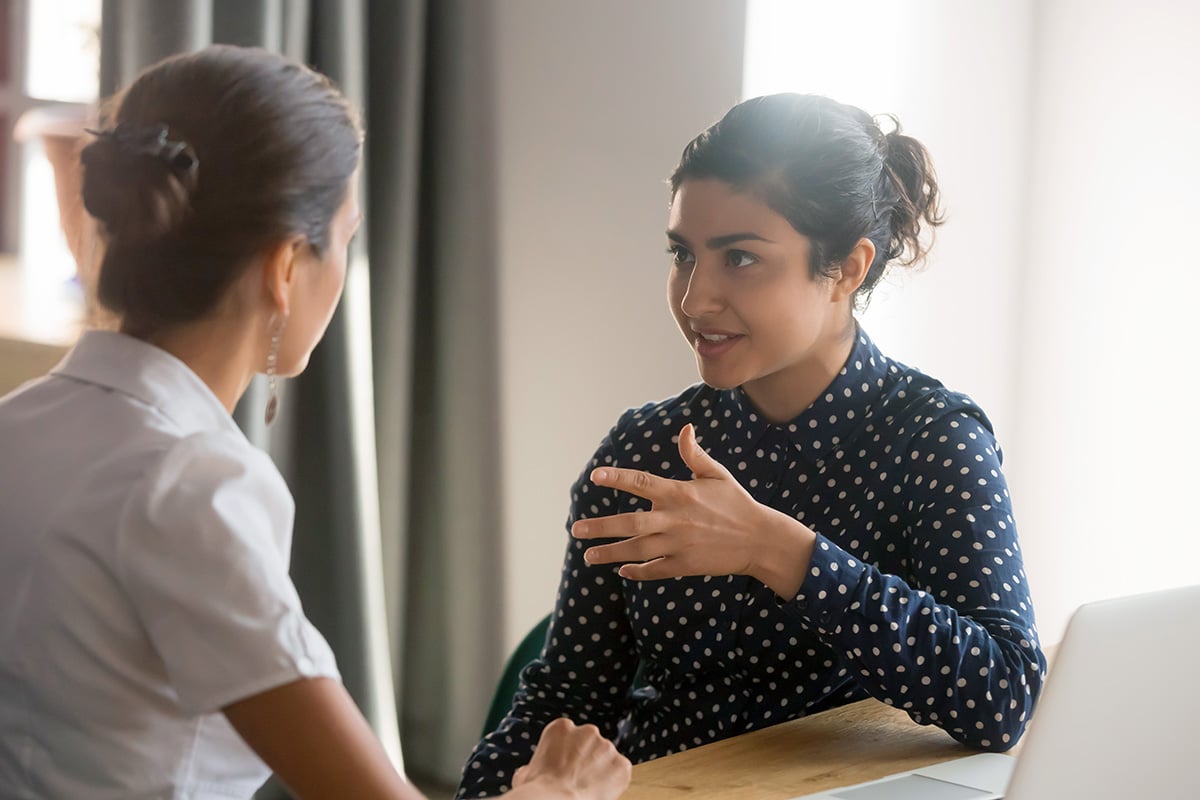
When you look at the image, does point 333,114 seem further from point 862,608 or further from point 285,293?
point 862,608

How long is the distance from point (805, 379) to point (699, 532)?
1.29 ft

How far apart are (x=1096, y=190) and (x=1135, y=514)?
2.19ft

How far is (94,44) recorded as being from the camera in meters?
2.53

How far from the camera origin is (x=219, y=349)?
970 mm

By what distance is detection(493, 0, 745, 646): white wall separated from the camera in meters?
2.80

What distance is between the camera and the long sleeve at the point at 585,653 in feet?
5.05

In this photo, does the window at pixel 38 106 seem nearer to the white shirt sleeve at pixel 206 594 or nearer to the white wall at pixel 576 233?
the white wall at pixel 576 233

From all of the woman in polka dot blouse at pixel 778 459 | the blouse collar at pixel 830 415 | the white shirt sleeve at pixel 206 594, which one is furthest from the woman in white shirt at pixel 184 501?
the blouse collar at pixel 830 415

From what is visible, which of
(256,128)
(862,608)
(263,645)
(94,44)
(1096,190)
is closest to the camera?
(263,645)

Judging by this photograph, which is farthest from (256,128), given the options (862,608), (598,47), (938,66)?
(938,66)

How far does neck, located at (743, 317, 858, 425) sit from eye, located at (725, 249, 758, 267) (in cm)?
13

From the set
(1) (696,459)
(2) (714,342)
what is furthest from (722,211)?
(1) (696,459)

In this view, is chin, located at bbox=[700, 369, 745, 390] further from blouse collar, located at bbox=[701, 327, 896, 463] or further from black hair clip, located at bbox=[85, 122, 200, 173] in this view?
black hair clip, located at bbox=[85, 122, 200, 173]

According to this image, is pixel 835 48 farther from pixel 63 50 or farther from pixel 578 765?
pixel 578 765
